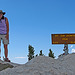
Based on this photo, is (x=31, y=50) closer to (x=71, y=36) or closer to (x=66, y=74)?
(x=71, y=36)

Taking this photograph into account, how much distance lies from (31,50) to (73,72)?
60.1 feet

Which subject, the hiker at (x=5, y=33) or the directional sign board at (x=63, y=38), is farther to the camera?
the directional sign board at (x=63, y=38)

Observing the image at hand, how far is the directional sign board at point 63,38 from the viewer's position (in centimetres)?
1426

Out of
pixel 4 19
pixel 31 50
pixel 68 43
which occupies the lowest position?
pixel 31 50

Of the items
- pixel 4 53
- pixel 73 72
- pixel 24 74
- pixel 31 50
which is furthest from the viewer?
pixel 31 50

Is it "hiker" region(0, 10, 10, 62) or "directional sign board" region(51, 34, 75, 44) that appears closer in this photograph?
"hiker" region(0, 10, 10, 62)

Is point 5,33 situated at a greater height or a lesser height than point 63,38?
greater

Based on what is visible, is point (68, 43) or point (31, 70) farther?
point (68, 43)

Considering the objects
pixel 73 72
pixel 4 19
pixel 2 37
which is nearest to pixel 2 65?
pixel 2 37

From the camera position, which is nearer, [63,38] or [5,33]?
[5,33]

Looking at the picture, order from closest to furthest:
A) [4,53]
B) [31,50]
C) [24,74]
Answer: [24,74]
[4,53]
[31,50]

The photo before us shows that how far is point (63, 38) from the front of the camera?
567 inches

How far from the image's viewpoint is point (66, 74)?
6.23m

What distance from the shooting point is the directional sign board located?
14.3 meters
